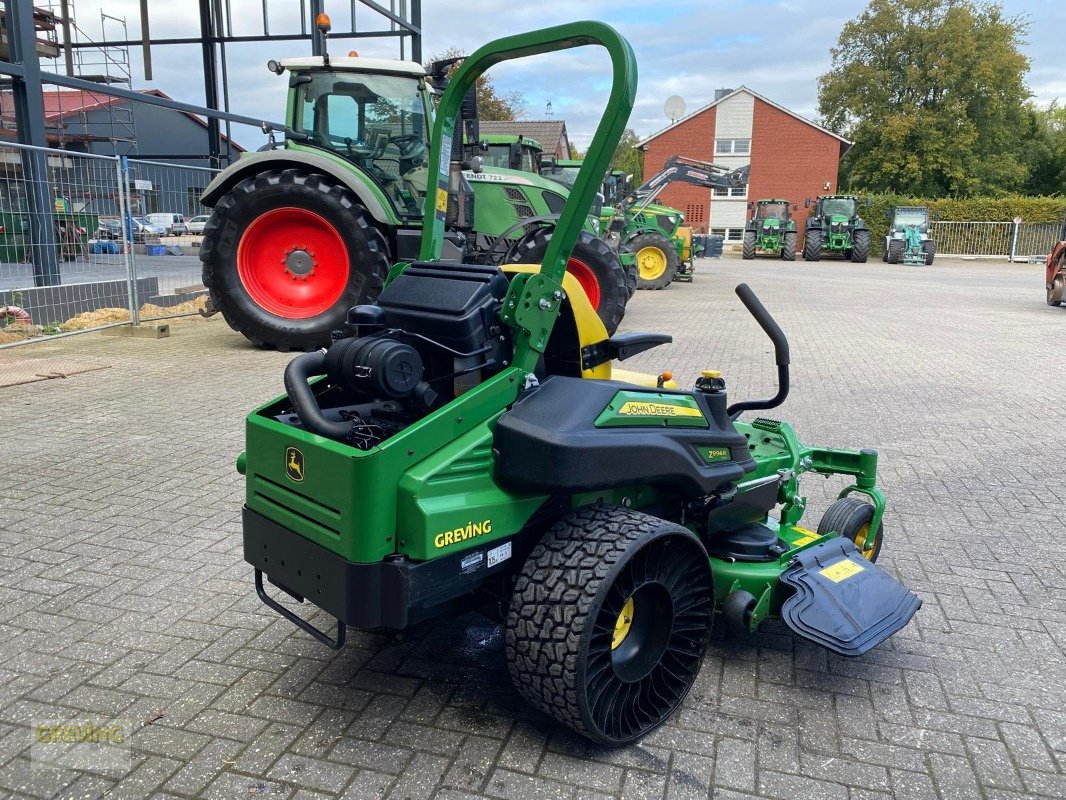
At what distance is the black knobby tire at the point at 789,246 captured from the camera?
30.6 metres

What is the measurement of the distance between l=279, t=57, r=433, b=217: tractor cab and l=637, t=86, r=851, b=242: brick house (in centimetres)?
3466

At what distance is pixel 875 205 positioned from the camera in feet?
119

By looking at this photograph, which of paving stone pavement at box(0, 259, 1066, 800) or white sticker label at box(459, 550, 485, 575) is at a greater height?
white sticker label at box(459, 550, 485, 575)

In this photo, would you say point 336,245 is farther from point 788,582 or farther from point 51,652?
point 788,582

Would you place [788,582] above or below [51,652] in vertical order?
above

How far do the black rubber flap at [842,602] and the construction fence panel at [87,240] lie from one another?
8019 millimetres

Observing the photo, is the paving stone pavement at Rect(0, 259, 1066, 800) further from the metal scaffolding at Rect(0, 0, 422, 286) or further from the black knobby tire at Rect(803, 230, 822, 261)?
the black knobby tire at Rect(803, 230, 822, 261)

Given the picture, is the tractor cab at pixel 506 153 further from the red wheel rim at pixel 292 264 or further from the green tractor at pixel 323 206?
the red wheel rim at pixel 292 264

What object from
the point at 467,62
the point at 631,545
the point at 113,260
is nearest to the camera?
the point at 631,545

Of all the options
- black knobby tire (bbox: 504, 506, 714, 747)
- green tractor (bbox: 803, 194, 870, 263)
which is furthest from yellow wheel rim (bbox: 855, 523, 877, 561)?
green tractor (bbox: 803, 194, 870, 263)

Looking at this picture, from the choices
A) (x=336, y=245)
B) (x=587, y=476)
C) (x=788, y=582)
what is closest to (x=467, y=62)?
(x=587, y=476)

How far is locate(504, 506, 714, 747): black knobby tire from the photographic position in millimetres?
2275

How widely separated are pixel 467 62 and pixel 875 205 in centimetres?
3722

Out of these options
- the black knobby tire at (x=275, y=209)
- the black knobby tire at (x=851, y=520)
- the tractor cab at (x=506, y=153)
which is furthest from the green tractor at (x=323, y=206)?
the black knobby tire at (x=851, y=520)
